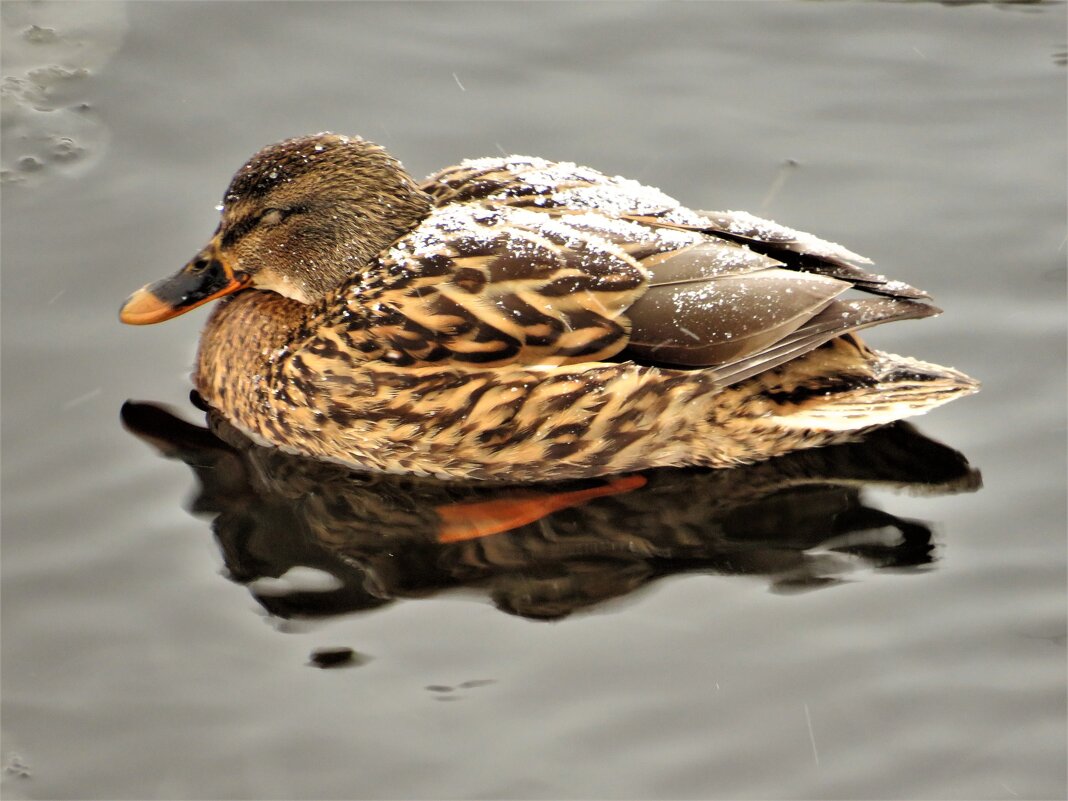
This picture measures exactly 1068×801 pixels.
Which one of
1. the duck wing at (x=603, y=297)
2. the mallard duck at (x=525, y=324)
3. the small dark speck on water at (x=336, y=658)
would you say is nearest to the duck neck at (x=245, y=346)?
the mallard duck at (x=525, y=324)

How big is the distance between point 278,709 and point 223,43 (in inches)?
196

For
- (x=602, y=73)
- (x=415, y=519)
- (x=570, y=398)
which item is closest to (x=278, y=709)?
(x=415, y=519)

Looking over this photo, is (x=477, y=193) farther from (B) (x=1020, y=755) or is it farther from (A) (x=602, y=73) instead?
(B) (x=1020, y=755)

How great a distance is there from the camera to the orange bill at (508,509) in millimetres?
7051

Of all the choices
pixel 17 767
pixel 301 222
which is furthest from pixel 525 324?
pixel 17 767

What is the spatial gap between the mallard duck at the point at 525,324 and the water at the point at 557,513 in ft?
0.99

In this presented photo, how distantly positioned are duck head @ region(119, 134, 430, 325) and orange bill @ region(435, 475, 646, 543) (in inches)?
50.9

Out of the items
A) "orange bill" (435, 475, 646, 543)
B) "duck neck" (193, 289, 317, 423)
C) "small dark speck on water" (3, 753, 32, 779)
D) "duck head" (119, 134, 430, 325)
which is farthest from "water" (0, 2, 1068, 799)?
"duck head" (119, 134, 430, 325)

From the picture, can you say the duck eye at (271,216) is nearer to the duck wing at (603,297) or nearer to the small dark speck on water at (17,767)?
the duck wing at (603,297)

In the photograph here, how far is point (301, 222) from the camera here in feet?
25.1

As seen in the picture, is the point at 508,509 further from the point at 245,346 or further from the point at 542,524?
the point at 245,346

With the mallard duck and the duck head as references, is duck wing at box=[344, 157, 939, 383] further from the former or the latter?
the duck head

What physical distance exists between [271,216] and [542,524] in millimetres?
2001

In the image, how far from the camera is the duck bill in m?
7.71
